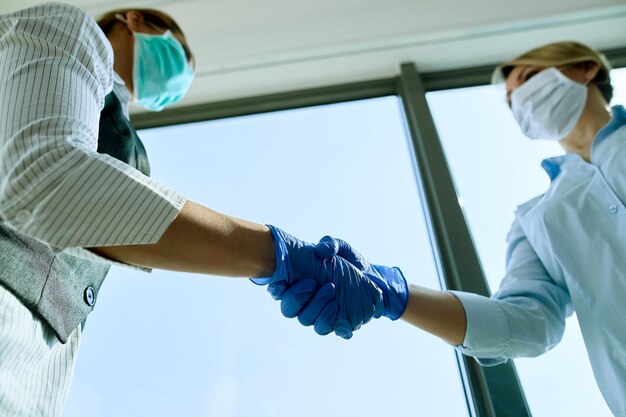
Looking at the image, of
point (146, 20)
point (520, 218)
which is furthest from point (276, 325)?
point (146, 20)

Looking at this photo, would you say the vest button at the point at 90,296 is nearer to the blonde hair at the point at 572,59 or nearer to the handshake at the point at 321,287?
the handshake at the point at 321,287

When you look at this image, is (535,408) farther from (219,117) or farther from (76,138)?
(219,117)

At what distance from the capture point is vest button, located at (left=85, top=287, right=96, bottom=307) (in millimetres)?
802

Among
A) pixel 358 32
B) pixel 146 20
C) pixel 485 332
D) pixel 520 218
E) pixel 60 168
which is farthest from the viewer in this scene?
pixel 358 32

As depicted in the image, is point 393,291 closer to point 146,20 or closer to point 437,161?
point 437,161

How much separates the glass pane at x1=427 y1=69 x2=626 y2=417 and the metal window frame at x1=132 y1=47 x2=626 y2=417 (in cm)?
6

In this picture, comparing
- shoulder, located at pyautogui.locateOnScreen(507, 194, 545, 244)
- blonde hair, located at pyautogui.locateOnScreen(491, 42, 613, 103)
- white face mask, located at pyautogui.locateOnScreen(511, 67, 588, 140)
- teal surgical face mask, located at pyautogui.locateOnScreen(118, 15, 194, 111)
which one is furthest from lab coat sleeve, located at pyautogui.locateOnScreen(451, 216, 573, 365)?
teal surgical face mask, located at pyautogui.locateOnScreen(118, 15, 194, 111)

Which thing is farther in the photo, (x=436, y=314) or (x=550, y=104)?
(x=550, y=104)

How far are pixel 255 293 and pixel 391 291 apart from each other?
598mm

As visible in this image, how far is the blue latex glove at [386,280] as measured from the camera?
2.80 feet

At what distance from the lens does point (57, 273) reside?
72cm

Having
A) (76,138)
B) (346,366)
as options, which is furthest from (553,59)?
(76,138)

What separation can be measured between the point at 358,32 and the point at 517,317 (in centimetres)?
137

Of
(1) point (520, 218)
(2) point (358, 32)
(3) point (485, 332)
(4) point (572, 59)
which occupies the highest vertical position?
(2) point (358, 32)
